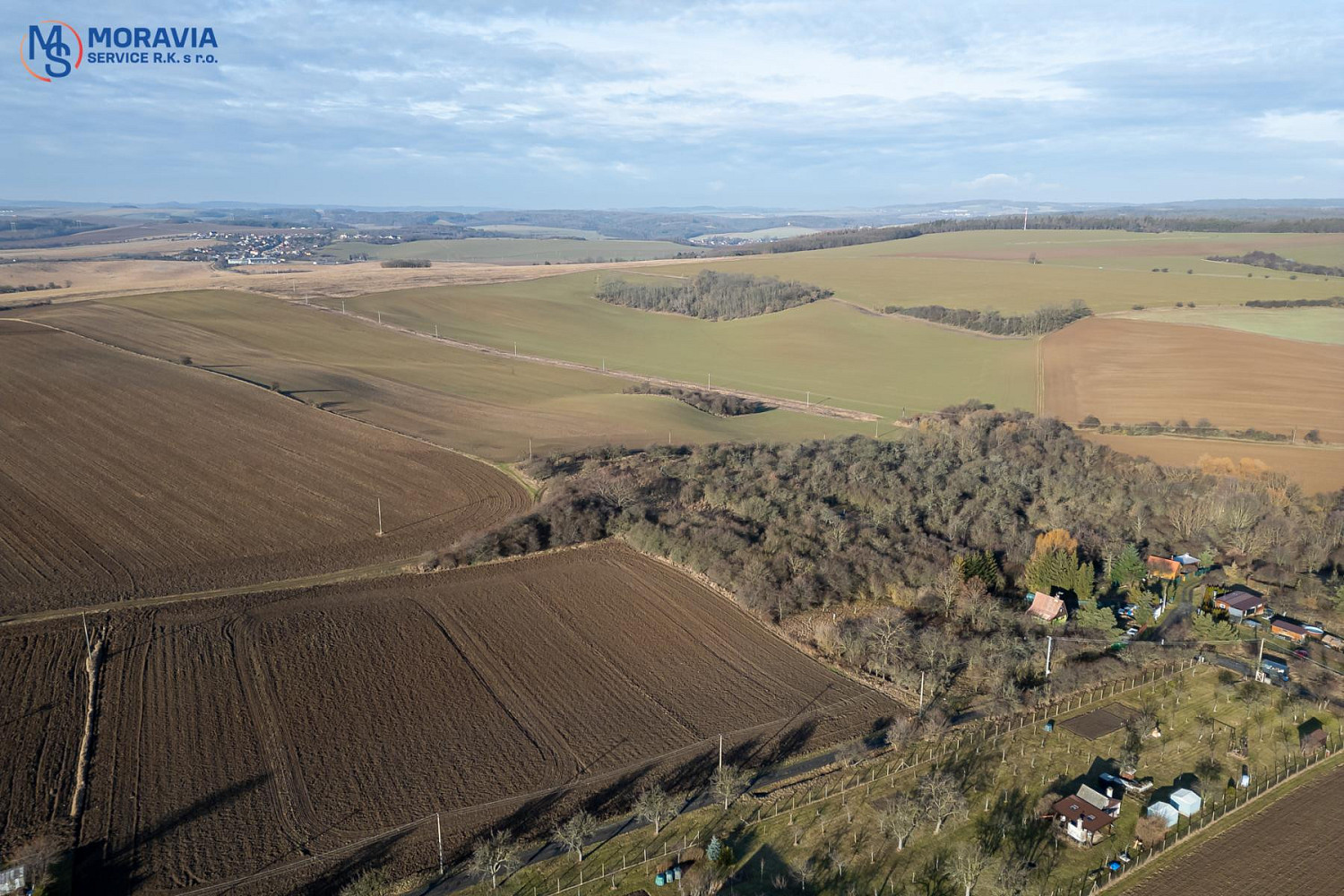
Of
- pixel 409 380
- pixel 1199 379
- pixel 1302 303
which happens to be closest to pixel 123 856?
pixel 409 380

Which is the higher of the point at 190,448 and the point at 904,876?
the point at 190,448

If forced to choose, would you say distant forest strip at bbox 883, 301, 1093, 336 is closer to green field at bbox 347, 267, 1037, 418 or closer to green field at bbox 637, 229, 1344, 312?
green field at bbox 347, 267, 1037, 418

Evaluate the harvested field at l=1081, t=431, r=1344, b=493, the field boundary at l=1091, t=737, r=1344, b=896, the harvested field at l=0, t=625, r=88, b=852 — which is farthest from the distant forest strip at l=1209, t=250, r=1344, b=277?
the harvested field at l=0, t=625, r=88, b=852

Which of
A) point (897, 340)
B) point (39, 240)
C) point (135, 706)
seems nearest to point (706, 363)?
point (897, 340)

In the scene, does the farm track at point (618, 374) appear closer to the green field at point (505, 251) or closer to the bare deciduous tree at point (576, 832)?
the bare deciduous tree at point (576, 832)

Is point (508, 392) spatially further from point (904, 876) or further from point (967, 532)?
point (904, 876)
